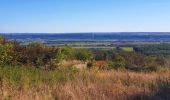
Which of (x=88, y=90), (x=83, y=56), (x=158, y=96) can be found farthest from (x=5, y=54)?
(x=83, y=56)

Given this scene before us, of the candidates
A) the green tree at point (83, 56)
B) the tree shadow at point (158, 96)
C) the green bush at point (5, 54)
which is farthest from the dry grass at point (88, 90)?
the green tree at point (83, 56)

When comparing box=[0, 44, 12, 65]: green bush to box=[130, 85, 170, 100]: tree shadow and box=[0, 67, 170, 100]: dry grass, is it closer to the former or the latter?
box=[0, 67, 170, 100]: dry grass

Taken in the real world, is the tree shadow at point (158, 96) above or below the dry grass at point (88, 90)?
below

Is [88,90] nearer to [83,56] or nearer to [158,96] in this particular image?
[158,96]

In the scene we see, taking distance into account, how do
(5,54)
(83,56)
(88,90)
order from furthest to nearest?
(83,56) → (5,54) → (88,90)

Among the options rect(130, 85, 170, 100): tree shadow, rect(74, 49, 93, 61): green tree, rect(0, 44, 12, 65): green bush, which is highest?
rect(0, 44, 12, 65): green bush

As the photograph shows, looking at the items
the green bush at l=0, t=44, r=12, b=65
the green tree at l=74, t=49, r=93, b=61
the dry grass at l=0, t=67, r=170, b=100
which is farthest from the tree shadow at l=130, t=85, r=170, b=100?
the green tree at l=74, t=49, r=93, b=61

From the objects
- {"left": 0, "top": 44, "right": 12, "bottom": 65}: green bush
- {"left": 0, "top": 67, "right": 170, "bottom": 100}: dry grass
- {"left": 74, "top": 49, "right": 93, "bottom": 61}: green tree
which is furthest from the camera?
{"left": 74, "top": 49, "right": 93, "bottom": 61}: green tree

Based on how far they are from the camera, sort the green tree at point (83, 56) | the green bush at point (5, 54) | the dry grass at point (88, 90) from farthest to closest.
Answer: the green tree at point (83, 56) → the green bush at point (5, 54) → the dry grass at point (88, 90)

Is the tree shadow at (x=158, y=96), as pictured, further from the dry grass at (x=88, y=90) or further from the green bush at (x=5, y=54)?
the green bush at (x=5, y=54)
